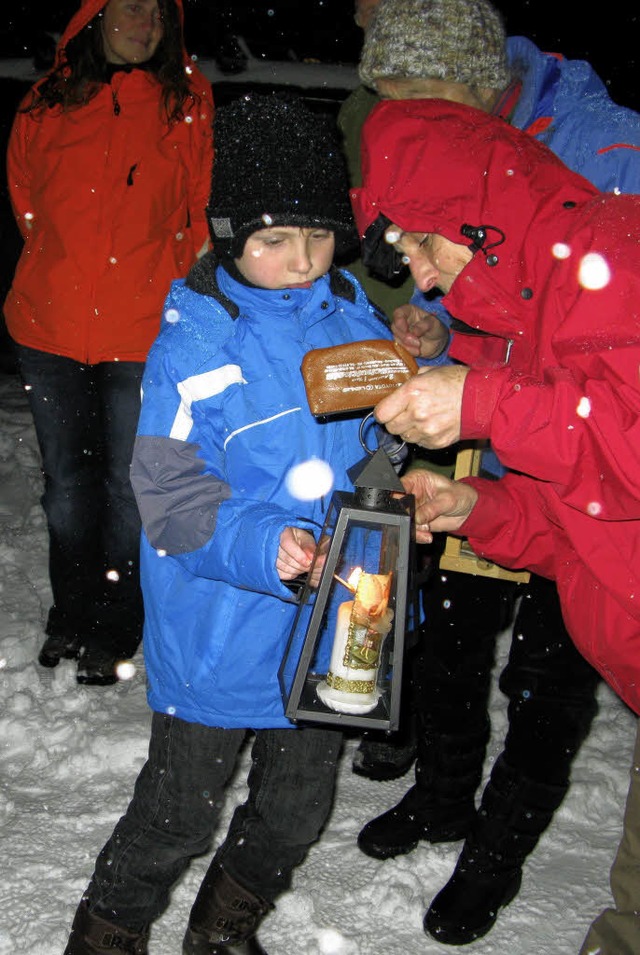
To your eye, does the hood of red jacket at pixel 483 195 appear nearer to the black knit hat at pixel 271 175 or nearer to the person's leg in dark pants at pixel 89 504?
the black knit hat at pixel 271 175

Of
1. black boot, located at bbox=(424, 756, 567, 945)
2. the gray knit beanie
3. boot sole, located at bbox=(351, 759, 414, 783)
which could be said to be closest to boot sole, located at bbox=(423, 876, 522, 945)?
black boot, located at bbox=(424, 756, 567, 945)

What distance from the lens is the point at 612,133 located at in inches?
94.7

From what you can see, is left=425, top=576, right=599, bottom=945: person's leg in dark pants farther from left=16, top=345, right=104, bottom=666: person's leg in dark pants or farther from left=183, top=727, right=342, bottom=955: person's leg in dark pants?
left=16, top=345, right=104, bottom=666: person's leg in dark pants

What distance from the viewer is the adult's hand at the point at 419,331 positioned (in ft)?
8.79

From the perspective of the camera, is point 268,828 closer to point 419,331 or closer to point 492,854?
point 492,854

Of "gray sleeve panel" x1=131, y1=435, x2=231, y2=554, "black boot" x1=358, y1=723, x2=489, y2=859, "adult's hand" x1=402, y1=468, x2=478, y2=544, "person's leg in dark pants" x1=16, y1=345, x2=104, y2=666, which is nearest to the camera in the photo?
"gray sleeve panel" x1=131, y1=435, x2=231, y2=554

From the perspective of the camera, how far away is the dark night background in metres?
7.30

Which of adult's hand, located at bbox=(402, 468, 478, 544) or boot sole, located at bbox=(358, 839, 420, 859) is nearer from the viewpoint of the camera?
adult's hand, located at bbox=(402, 468, 478, 544)

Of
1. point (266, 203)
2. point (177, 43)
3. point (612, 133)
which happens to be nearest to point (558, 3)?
point (177, 43)

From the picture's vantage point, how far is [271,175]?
2.18 metres

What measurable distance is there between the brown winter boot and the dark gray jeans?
23 millimetres

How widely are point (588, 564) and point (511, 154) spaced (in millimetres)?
905

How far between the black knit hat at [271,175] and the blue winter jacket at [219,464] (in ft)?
0.52

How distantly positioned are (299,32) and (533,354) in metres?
7.44
